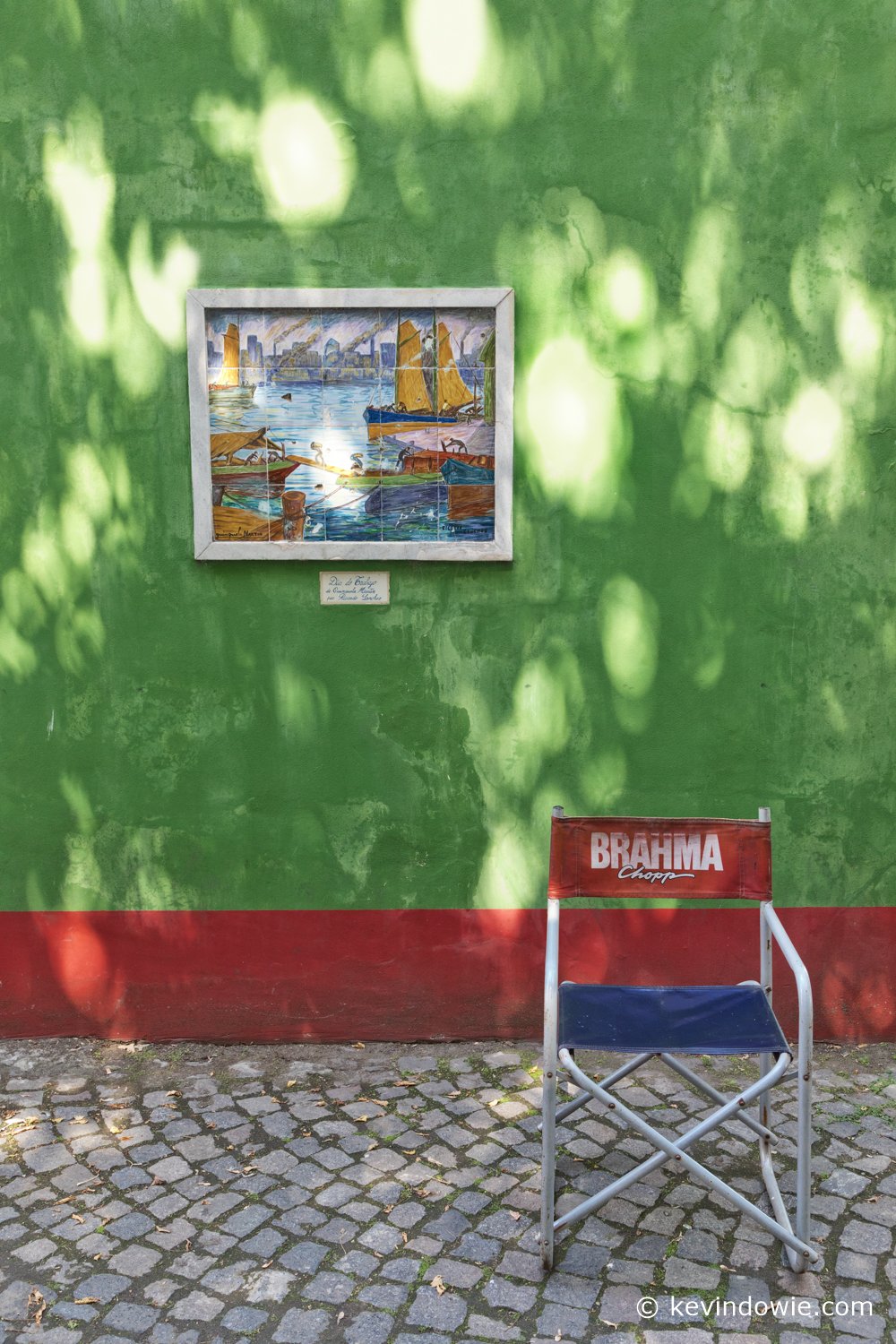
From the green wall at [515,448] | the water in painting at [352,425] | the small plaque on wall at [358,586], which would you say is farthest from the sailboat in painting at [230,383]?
the small plaque on wall at [358,586]

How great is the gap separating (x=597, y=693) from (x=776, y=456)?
1.18m

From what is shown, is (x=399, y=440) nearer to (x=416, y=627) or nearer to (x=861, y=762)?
(x=416, y=627)

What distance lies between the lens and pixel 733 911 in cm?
454

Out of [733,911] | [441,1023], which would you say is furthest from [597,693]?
[441,1023]

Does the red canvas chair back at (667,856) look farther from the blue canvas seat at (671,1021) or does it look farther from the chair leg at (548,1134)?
the chair leg at (548,1134)

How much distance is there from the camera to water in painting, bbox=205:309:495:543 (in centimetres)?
434

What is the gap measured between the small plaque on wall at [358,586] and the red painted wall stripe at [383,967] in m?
1.31

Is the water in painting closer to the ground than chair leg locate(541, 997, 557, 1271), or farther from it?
farther from it

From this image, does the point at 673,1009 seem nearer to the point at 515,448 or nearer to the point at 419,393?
the point at 515,448

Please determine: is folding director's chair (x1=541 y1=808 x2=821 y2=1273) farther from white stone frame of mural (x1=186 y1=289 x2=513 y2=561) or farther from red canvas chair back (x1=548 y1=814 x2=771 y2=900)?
white stone frame of mural (x1=186 y1=289 x2=513 y2=561)

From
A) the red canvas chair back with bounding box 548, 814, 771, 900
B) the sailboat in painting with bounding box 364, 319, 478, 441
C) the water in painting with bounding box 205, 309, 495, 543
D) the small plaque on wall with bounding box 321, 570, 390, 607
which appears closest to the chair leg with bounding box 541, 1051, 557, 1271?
the red canvas chair back with bounding box 548, 814, 771, 900

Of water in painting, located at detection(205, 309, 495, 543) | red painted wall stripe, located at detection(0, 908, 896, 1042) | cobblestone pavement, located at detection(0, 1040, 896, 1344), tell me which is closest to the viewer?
cobblestone pavement, located at detection(0, 1040, 896, 1344)

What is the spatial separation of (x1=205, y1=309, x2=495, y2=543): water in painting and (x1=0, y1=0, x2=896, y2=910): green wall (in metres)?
0.16

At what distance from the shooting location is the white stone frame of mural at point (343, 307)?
4.28 meters
